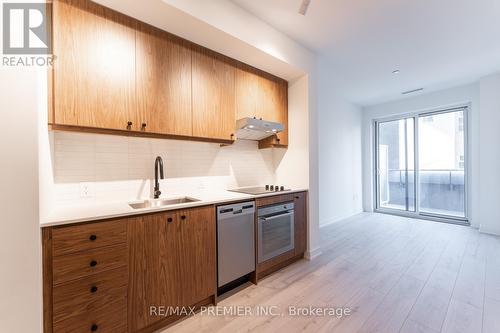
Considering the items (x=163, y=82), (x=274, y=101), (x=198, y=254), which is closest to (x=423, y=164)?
(x=274, y=101)

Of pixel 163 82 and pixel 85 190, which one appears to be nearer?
pixel 85 190

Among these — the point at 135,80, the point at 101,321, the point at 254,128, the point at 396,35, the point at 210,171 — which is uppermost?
the point at 396,35

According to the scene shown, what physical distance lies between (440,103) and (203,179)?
5.26 metres

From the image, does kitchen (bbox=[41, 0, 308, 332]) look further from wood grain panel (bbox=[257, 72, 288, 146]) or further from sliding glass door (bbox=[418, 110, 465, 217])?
sliding glass door (bbox=[418, 110, 465, 217])

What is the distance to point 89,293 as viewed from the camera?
1.37 metres

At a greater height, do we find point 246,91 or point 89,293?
point 246,91

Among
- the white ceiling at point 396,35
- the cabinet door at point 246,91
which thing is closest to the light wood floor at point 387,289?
the cabinet door at point 246,91

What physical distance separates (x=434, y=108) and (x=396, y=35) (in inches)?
122

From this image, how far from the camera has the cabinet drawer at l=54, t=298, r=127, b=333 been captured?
1.30 metres

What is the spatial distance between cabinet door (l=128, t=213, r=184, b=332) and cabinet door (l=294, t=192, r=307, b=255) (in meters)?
1.59

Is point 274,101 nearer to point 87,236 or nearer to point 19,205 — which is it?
point 87,236

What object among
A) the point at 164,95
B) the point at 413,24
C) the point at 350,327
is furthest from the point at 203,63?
the point at 350,327

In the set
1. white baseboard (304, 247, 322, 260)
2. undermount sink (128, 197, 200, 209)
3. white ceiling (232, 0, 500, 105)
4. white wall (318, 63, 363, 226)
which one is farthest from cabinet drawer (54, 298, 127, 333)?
white wall (318, 63, 363, 226)

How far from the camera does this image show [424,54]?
3.06m
